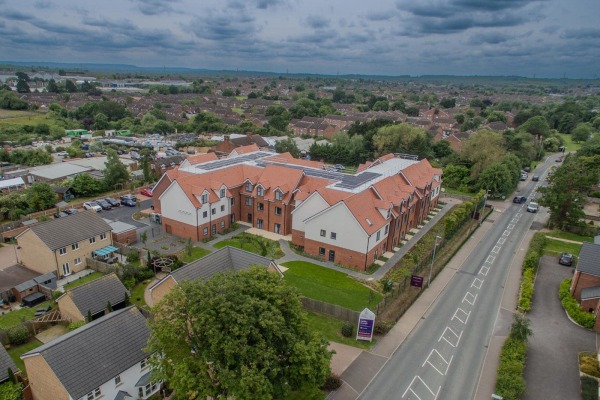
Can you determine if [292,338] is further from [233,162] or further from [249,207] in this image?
[233,162]

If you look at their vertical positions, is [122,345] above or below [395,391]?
above

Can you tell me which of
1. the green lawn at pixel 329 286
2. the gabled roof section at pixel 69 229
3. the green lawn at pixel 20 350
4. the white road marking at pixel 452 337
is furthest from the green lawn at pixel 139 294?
the white road marking at pixel 452 337

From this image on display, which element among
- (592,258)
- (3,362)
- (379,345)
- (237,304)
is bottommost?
(379,345)

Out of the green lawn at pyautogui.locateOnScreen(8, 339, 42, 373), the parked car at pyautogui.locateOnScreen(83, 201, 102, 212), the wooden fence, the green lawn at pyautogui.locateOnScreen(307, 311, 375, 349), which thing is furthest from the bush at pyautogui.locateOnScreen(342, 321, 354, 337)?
the parked car at pyautogui.locateOnScreen(83, 201, 102, 212)

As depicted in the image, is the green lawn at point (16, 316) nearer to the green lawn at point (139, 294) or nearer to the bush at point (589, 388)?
the green lawn at point (139, 294)

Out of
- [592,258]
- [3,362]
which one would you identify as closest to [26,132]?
[3,362]
